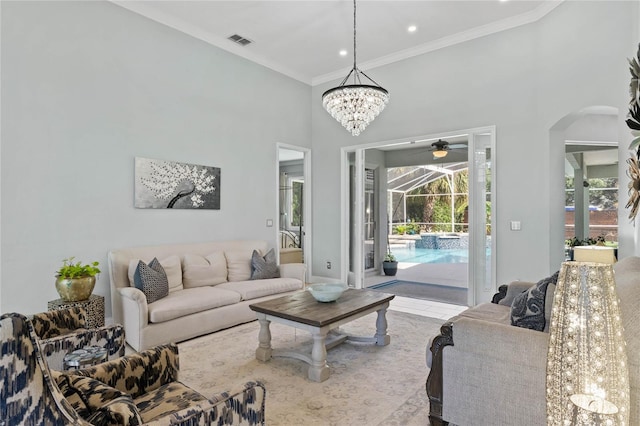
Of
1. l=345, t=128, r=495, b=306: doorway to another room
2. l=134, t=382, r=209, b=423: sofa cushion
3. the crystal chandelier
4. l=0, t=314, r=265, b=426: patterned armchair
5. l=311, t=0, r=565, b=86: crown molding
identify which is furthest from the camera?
l=345, t=128, r=495, b=306: doorway to another room

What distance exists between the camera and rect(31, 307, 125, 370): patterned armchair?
80.5 inches

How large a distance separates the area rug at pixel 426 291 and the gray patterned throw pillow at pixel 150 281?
370cm

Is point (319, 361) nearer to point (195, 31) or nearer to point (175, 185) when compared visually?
point (175, 185)

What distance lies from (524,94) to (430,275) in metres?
4.40

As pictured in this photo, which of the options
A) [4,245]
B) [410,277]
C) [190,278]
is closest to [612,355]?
[190,278]

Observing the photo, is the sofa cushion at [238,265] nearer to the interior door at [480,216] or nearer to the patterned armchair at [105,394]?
the patterned armchair at [105,394]

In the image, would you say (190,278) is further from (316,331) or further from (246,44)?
(246,44)

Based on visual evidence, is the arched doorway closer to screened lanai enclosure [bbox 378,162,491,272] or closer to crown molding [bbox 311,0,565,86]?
crown molding [bbox 311,0,565,86]

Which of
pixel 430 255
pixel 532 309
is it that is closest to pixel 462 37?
pixel 532 309

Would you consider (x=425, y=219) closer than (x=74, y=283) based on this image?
No

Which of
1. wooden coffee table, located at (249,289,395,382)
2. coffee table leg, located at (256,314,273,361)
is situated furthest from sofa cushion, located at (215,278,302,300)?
coffee table leg, located at (256,314,273,361)

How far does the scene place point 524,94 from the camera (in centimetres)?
453

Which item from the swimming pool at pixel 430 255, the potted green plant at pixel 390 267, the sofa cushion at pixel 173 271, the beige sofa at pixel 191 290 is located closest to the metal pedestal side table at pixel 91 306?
the beige sofa at pixel 191 290

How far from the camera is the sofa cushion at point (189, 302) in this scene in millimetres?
3447
